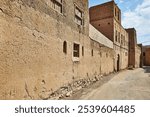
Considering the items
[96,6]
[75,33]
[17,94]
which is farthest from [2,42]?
[96,6]

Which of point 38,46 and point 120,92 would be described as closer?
point 38,46

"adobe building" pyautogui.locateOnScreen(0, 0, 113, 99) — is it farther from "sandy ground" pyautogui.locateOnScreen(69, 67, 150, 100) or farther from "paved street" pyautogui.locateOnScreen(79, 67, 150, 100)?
A: "paved street" pyautogui.locateOnScreen(79, 67, 150, 100)

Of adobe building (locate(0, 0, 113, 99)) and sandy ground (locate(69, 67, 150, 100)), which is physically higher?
adobe building (locate(0, 0, 113, 99))

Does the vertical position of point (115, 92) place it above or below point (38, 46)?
below

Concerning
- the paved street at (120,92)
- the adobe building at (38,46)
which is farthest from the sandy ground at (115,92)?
the adobe building at (38,46)

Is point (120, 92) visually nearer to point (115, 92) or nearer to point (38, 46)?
point (115, 92)

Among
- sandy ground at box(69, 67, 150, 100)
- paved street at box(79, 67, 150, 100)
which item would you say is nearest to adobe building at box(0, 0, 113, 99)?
sandy ground at box(69, 67, 150, 100)

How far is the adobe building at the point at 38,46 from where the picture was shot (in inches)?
175

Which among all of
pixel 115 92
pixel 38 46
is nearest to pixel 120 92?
pixel 115 92

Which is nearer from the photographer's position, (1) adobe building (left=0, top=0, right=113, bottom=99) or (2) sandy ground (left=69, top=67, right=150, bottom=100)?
(1) adobe building (left=0, top=0, right=113, bottom=99)

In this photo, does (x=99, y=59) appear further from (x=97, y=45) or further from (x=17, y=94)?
(x=17, y=94)

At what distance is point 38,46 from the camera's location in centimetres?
575

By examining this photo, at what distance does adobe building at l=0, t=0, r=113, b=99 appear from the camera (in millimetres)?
4453

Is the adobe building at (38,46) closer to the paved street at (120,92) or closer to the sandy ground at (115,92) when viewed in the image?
the sandy ground at (115,92)
